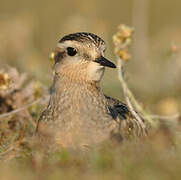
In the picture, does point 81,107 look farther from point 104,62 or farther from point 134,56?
point 134,56

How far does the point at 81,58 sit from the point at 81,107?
502mm

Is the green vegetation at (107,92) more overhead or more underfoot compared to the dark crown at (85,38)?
more underfoot

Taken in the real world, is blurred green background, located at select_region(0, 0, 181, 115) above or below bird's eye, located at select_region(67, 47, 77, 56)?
below

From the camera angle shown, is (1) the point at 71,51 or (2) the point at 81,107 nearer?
(2) the point at 81,107

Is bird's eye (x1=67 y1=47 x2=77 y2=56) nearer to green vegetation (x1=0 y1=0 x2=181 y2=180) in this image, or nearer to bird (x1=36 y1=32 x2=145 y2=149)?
bird (x1=36 y1=32 x2=145 y2=149)

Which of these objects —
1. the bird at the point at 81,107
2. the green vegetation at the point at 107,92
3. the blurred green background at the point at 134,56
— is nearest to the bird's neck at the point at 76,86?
the bird at the point at 81,107

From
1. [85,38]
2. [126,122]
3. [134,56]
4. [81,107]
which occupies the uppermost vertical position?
[85,38]

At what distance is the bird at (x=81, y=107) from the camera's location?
5328mm

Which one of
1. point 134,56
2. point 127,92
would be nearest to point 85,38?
point 127,92

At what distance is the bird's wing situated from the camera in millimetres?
5555

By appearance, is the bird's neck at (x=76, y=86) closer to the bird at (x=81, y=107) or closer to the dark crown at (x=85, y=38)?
the bird at (x=81, y=107)

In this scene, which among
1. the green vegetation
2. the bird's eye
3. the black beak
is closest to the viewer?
the green vegetation

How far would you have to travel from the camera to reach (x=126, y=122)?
5734mm

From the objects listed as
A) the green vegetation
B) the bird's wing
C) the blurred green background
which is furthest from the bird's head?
the blurred green background
